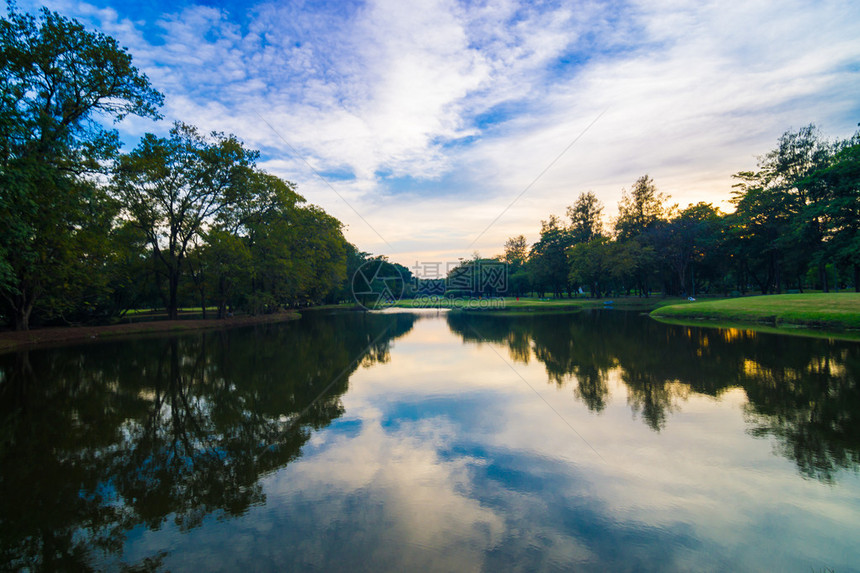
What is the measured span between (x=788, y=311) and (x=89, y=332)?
44.6 metres

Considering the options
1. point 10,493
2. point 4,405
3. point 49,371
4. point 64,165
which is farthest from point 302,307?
point 10,493

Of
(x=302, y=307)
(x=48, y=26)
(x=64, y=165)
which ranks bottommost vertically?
(x=302, y=307)

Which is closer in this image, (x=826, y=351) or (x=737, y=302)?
(x=826, y=351)

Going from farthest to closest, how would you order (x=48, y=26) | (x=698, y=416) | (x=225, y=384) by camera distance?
(x=48, y=26) < (x=225, y=384) < (x=698, y=416)

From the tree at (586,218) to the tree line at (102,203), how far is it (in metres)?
58.3

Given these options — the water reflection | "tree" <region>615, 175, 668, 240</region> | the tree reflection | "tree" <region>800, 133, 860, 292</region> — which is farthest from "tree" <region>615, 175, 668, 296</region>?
the tree reflection

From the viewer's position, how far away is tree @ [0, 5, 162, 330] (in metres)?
16.1

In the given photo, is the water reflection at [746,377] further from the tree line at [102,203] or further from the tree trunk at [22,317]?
the tree trunk at [22,317]

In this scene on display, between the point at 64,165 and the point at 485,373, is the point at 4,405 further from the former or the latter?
the point at 64,165

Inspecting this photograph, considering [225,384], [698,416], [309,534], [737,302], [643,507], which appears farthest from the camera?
[737,302]

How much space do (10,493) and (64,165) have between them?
71.5 ft

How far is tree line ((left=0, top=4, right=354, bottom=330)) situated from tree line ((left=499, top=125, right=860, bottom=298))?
161 ft

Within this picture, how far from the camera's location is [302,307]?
220 feet

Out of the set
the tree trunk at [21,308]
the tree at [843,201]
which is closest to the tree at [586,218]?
the tree at [843,201]
